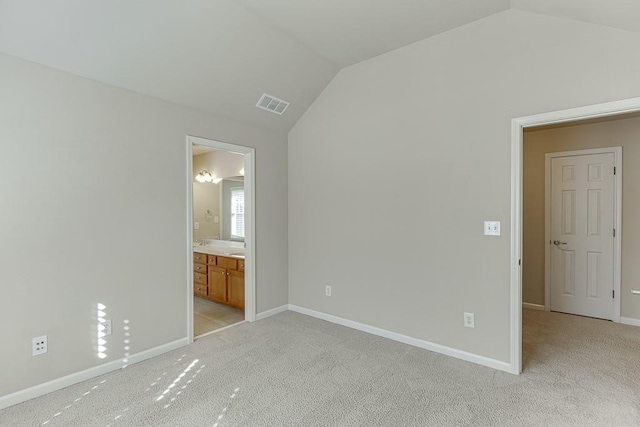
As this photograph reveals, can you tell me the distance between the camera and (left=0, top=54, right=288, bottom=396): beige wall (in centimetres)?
220

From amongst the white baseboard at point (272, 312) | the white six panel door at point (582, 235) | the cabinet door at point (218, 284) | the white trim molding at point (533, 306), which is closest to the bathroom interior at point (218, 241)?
the cabinet door at point (218, 284)

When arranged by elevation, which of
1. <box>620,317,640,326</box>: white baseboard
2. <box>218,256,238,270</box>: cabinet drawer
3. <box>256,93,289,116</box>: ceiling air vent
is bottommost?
<box>620,317,640,326</box>: white baseboard

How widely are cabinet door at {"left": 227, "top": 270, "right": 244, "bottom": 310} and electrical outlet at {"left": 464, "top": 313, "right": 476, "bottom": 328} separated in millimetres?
2557

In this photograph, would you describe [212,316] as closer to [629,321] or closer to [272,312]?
[272,312]

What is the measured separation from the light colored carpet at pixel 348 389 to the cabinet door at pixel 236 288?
88 cm

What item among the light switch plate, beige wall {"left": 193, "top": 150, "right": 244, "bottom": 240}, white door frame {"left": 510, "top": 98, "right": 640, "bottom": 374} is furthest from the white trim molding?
beige wall {"left": 193, "top": 150, "right": 244, "bottom": 240}

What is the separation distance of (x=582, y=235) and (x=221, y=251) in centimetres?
479

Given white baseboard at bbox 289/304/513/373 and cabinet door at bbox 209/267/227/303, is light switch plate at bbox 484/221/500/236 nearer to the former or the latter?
white baseboard at bbox 289/304/513/373

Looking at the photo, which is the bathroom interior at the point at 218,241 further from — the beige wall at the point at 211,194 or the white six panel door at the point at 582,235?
the white six panel door at the point at 582,235

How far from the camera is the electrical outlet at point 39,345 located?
228 centimetres

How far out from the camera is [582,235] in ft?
13.3

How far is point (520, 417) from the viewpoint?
6.70ft

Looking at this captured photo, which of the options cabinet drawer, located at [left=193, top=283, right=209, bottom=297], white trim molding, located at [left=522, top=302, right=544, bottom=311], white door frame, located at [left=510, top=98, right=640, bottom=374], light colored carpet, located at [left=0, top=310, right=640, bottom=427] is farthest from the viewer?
cabinet drawer, located at [left=193, top=283, right=209, bottom=297]

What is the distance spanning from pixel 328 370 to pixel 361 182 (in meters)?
1.90
